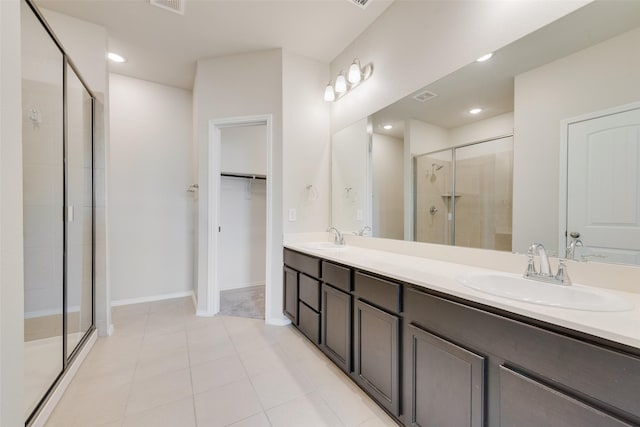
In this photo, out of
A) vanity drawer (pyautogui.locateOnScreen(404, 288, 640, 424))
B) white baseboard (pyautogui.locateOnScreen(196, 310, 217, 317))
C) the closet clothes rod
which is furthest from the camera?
the closet clothes rod

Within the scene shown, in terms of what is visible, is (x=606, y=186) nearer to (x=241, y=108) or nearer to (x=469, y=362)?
(x=469, y=362)

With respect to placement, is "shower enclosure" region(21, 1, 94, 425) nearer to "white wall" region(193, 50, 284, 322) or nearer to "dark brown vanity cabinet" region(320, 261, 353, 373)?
"white wall" region(193, 50, 284, 322)

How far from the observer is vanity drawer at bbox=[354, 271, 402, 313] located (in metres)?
1.32

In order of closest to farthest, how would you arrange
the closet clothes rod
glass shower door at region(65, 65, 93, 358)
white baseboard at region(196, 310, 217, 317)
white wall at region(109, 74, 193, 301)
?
1. glass shower door at region(65, 65, 93, 358)
2. white baseboard at region(196, 310, 217, 317)
3. white wall at region(109, 74, 193, 301)
4. the closet clothes rod

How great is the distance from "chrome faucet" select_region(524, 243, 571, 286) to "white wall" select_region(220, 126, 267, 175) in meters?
3.33

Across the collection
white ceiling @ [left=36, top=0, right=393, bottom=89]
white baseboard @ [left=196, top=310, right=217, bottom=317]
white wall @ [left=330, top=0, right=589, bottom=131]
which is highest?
white ceiling @ [left=36, top=0, right=393, bottom=89]

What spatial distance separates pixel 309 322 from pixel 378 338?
90 cm

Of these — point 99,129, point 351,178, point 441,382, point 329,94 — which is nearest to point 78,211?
point 99,129

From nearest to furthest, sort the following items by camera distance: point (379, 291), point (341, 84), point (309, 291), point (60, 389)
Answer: point (379, 291) < point (60, 389) < point (309, 291) < point (341, 84)

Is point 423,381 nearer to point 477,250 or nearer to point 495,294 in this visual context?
point 495,294

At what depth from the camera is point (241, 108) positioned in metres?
2.77

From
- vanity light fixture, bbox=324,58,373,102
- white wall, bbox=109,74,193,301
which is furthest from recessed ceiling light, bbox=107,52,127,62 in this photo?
vanity light fixture, bbox=324,58,373,102

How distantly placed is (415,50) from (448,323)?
6.11 feet

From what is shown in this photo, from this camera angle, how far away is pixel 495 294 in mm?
985
